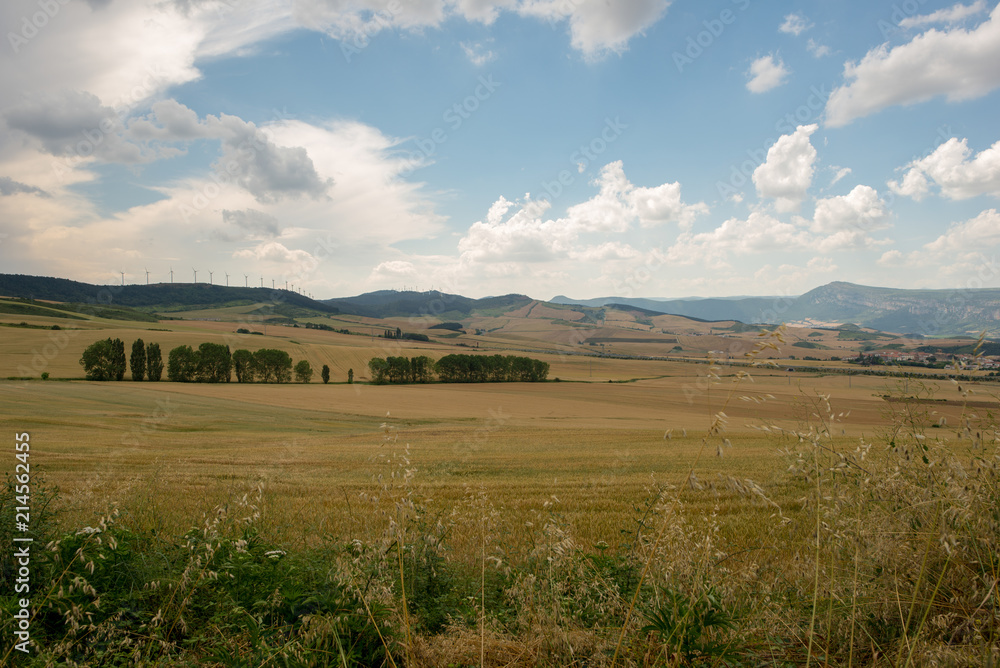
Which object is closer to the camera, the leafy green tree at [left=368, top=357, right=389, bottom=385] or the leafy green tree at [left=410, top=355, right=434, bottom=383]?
the leafy green tree at [left=368, top=357, right=389, bottom=385]

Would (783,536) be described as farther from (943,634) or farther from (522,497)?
(522,497)

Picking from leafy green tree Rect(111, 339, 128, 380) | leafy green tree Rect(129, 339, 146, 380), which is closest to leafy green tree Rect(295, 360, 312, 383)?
leafy green tree Rect(129, 339, 146, 380)

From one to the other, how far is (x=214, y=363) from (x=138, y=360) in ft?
30.4

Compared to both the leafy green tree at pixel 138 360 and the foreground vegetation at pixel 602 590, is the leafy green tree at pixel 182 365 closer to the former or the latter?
the leafy green tree at pixel 138 360

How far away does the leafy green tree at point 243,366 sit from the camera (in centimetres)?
7606

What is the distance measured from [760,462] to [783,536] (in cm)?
1148

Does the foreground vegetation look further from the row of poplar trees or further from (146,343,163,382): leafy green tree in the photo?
(146,343,163,382): leafy green tree

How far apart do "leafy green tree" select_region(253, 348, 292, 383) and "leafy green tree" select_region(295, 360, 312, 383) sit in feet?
4.41

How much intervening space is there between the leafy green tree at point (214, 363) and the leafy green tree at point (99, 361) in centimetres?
1030

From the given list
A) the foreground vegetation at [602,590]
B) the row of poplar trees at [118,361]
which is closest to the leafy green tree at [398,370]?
the row of poplar trees at [118,361]

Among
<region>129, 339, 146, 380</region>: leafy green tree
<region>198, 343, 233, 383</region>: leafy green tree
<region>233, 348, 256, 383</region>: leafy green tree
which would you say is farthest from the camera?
<region>233, 348, 256, 383</region>: leafy green tree

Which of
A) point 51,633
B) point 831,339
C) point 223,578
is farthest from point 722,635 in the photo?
point 831,339

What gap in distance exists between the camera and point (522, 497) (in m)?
12.3

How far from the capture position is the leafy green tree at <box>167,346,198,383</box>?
235 feet
